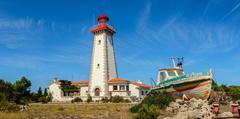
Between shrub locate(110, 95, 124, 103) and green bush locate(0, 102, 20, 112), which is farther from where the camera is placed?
shrub locate(110, 95, 124, 103)

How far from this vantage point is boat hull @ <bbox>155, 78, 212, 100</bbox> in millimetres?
28594

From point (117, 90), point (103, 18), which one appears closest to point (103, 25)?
point (103, 18)

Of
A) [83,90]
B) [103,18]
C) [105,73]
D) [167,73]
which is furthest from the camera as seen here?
[83,90]

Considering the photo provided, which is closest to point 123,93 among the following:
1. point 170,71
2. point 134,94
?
point 134,94

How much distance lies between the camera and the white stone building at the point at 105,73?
4853 cm

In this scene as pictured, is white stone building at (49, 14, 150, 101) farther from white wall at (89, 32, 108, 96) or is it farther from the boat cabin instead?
the boat cabin

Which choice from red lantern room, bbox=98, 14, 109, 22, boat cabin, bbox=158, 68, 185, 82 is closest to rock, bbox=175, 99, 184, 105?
boat cabin, bbox=158, 68, 185, 82

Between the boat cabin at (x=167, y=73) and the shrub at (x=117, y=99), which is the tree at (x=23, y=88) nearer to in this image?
the shrub at (x=117, y=99)

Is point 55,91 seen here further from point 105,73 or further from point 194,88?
point 194,88

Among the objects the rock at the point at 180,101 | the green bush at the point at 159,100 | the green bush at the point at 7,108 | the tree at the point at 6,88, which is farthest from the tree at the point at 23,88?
the rock at the point at 180,101

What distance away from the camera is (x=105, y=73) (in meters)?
48.5

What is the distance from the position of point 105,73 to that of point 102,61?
222 centimetres

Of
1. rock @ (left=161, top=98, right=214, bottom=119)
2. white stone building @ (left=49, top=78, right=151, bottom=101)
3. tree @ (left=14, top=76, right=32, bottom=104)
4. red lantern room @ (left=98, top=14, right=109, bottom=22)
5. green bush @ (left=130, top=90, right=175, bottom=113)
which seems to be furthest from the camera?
red lantern room @ (left=98, top=14, right=109, bottom=22)

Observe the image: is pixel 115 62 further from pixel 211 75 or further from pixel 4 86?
pixel 211 75
